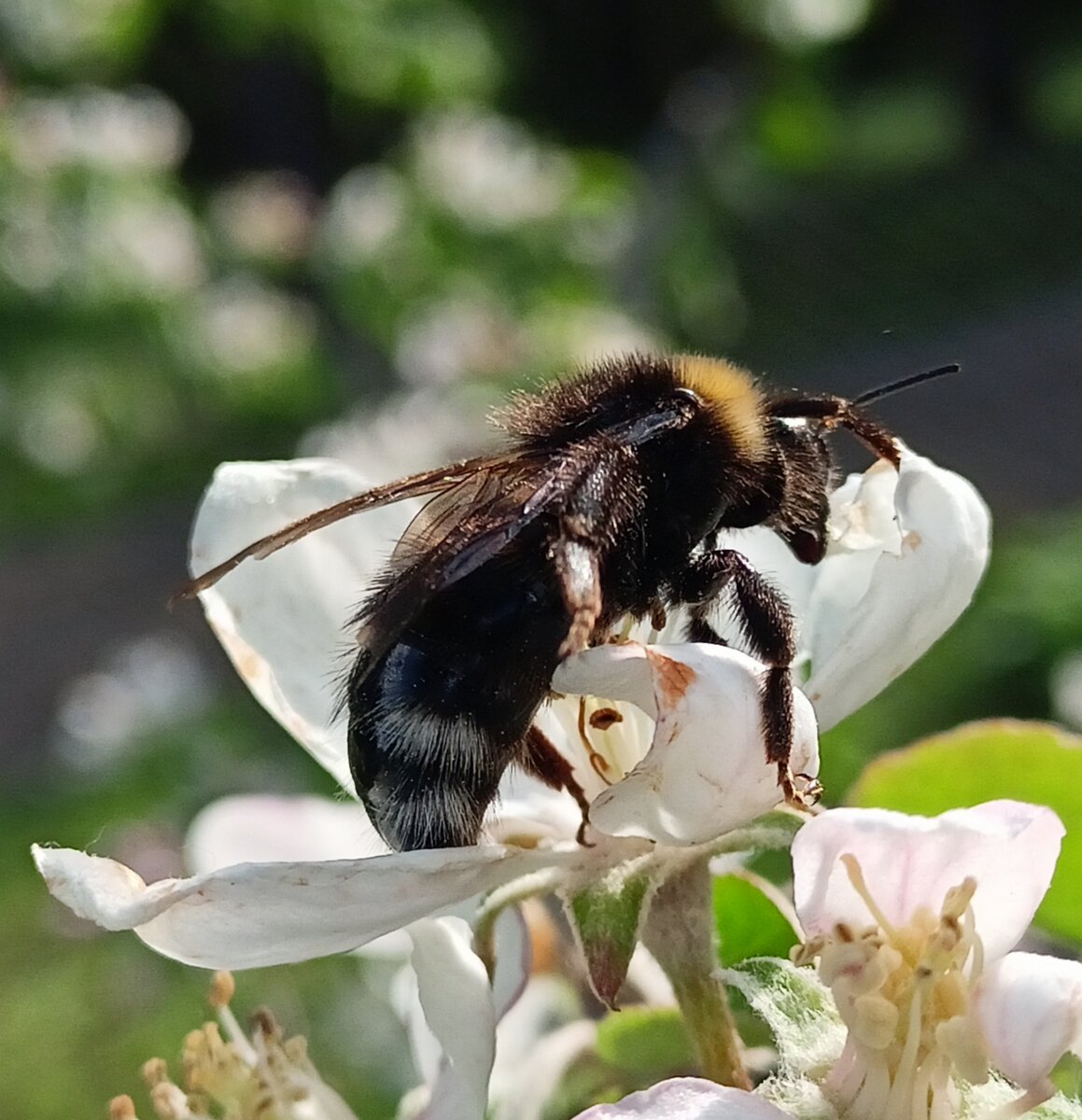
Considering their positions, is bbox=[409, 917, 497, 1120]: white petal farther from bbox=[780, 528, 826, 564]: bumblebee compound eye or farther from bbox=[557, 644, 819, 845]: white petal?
bbox=[780, 528, 826, 564]: bumblebee compound eye

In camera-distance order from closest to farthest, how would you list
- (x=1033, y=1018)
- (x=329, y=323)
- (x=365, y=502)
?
1. (x=1033, y=1018)
2. (x=365, y=502)
3. (x=329, y=323)

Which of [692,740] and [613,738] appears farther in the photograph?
[613,738]

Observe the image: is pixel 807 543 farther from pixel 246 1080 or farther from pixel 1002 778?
pixel 246 1080

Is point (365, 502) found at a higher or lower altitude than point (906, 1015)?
higher

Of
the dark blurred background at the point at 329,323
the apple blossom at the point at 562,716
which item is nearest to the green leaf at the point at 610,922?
the apple blossom at the point at 562,716

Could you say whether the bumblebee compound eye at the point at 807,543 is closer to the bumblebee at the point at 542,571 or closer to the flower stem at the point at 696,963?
the bumblebee at the point at 542,571

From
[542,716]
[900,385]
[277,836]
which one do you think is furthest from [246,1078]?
[900,385]

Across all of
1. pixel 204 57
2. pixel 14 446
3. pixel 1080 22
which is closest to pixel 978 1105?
pixel 14 446
